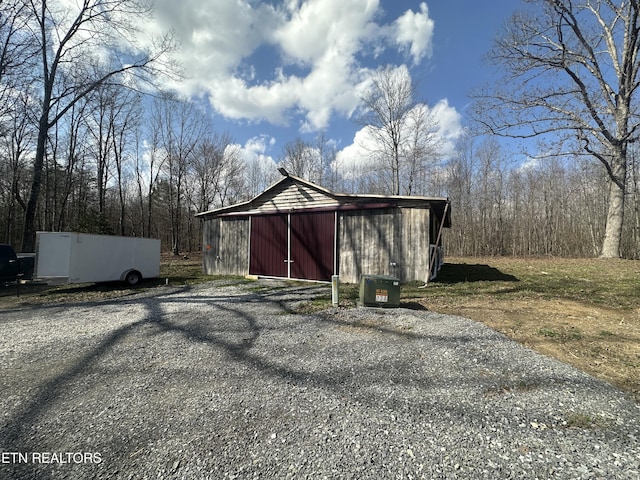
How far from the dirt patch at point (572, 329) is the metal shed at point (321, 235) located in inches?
112

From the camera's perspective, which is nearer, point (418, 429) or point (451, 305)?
point (418, 429)

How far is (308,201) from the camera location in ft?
38.4

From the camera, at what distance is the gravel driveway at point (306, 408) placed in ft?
6.77

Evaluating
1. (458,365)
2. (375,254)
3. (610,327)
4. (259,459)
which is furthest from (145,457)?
(375,254)

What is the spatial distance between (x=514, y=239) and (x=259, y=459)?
99.1 ft

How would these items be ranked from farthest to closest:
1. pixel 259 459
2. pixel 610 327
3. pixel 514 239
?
pixel 514 239
pixel 610 327
pixel 259 459

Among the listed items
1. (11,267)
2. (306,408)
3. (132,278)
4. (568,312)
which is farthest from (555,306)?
(11,267)

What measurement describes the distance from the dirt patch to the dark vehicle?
536 inches

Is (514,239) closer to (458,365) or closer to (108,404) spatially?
(458,365)

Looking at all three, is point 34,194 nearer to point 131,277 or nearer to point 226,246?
point 131,277

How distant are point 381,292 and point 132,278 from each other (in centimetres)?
986

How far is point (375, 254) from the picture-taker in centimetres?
1038

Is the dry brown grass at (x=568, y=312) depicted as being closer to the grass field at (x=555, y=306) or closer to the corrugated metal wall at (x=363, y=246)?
the grass field at (x=555, y=306)

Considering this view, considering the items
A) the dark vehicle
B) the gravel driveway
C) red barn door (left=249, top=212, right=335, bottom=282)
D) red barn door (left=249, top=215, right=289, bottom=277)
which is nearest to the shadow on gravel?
red barn door (left=249, top=212, right=335, bottom=282)
